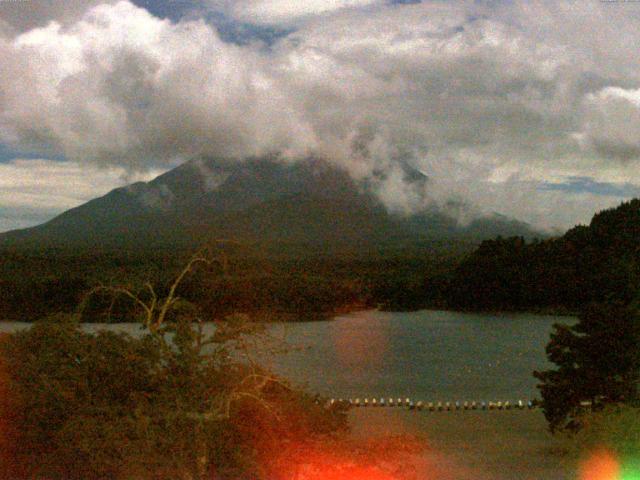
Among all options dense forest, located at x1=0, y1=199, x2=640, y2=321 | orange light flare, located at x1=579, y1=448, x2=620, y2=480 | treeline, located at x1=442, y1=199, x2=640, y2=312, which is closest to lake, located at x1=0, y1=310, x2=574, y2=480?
orange light flare, located at x1=579, y1=448, x2=620, y2=480

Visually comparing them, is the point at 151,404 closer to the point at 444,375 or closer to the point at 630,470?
the point at 630,470

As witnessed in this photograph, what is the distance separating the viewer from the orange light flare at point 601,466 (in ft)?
28.7

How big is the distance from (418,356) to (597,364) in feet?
36.4

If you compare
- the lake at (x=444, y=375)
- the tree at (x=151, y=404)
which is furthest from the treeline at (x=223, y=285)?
the lake at (x=444, y=375)

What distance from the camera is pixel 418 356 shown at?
880 inches

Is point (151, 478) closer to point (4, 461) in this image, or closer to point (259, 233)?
point (4, 461)

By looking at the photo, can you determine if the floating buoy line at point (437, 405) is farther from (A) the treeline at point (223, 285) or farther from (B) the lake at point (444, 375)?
(A) the treeline at point (223, 285)

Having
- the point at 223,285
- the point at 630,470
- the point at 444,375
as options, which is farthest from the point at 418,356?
the point at 630,470

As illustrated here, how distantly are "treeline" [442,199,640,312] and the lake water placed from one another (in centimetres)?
152

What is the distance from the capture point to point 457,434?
41.0 feet

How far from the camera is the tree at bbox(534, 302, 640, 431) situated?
11312 millimetres

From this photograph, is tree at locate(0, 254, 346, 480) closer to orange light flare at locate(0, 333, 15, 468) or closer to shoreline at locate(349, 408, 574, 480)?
orange light flare at locate(0, 333, 15, 468)

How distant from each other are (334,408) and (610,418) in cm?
379

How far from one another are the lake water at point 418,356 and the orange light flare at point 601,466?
4.16m
